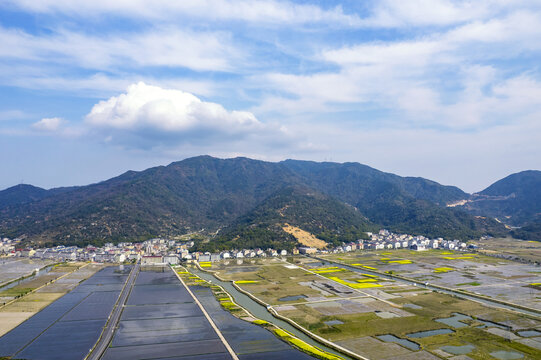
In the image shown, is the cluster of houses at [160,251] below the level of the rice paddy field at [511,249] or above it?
above

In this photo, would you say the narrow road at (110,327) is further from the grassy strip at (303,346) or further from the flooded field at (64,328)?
the grassy strip at (303,346)

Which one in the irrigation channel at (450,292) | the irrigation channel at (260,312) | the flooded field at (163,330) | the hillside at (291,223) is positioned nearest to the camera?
the flooded field at (163,330)

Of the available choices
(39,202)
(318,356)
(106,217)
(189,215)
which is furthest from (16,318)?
(39,202)

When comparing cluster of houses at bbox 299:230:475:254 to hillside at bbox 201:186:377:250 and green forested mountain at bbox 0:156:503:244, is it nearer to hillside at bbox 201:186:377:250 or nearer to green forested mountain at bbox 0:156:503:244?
hillside at bbox 201:186:377:250

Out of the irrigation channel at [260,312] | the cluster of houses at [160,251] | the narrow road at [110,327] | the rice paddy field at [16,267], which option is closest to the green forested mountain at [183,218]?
the cluster of houses at [160,251]

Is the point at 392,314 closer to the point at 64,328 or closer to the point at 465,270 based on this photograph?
the point at 64,328

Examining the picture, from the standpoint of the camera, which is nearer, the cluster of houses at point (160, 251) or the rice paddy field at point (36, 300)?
the rice paddy field at point (36, 300)

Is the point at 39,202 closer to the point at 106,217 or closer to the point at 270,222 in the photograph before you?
the point at 106,217

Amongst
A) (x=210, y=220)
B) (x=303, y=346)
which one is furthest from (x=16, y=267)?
(x=210, y=220)
